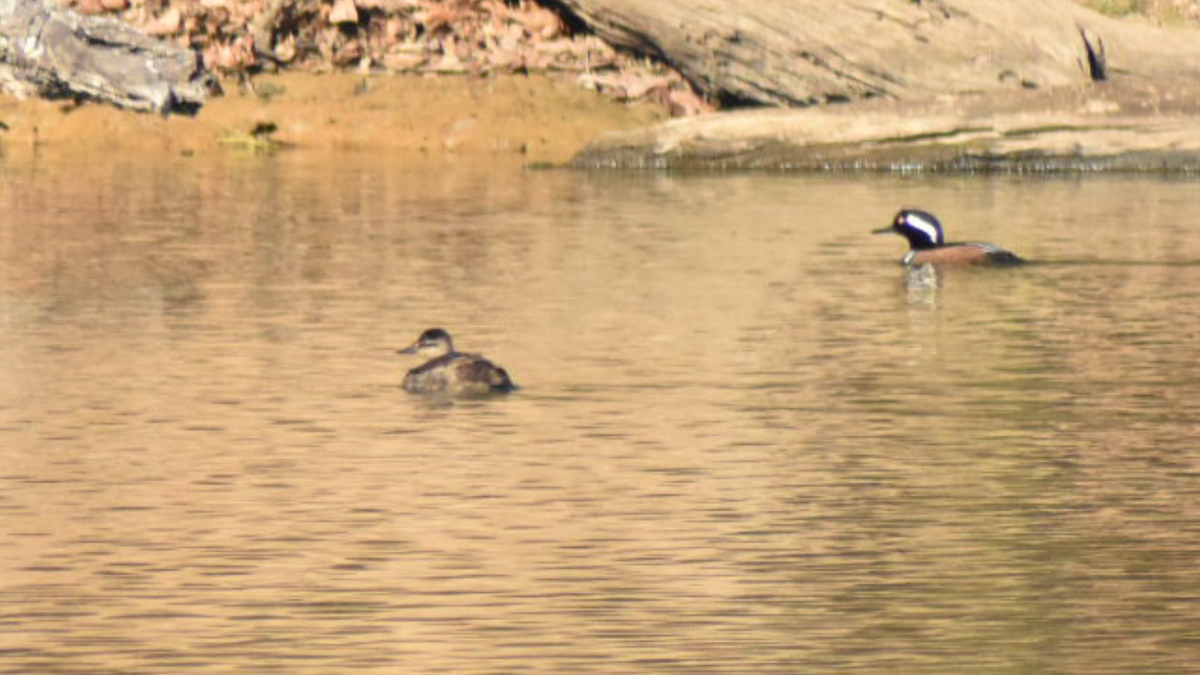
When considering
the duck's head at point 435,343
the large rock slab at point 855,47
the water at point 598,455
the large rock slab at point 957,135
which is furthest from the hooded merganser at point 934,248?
the large rock slab at point 855,47

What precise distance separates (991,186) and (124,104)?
8693 millimetres

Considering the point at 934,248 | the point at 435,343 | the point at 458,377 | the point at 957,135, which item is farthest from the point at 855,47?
the point at 458,377

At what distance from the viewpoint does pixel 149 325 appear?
48.2ft

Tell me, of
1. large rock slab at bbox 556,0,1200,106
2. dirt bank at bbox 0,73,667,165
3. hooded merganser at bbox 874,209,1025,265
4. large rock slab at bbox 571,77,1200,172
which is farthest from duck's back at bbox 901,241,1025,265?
dirt bank at bbox 0,73,667,165

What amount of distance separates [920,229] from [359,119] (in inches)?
405

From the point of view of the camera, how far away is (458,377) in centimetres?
1220

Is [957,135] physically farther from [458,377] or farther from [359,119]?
[458,377]

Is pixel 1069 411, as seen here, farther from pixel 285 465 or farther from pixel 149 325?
pixel 149 325

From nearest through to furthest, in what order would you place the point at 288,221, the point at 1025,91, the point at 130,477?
the point at 130,477
the point at 288,221
the point at 1025,91

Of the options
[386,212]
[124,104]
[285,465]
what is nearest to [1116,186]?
[386,212]

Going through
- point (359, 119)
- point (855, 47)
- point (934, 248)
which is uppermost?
point (855, 47)

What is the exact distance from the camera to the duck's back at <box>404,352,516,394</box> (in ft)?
40.1

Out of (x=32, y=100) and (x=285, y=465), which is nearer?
(x=285, y=465)

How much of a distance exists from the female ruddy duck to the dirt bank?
15.1m
